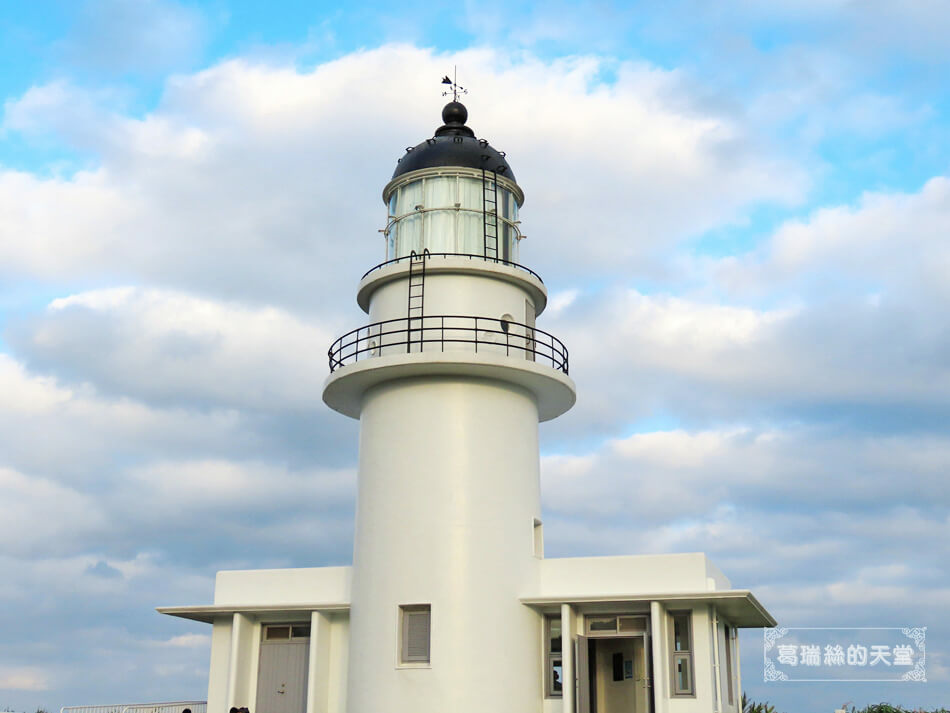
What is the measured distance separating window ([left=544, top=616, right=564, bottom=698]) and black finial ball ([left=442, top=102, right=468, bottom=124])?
38.8 ft

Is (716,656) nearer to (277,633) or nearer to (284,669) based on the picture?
(284,669)

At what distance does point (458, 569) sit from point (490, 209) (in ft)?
26.6

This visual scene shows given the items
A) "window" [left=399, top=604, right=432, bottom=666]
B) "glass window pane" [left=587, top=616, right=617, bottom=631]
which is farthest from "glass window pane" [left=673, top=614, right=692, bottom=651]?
"window" [left=399, top=604, right=432, bottom=666]

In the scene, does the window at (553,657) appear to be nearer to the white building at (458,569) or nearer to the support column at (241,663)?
the white building at (458,569)

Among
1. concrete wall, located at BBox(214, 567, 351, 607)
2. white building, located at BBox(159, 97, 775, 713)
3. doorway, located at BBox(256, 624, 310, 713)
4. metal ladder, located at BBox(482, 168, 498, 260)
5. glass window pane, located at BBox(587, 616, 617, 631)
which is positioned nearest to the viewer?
white building, located at BBox(159, 97, 775, 713)

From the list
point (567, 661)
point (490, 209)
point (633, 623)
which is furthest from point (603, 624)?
point (490, 209)

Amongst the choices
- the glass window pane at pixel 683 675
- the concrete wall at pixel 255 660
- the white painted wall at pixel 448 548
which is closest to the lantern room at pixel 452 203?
the white painted wall at pixel 448 548

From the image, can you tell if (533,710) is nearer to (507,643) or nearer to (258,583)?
(507,643)

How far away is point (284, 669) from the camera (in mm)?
22781

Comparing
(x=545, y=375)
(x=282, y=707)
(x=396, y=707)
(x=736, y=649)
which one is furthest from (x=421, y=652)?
(x=736, y=649)

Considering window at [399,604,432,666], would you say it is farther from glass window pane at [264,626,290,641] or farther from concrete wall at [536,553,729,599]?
glass window pane at [264,626,290,641]

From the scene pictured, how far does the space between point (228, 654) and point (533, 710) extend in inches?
285

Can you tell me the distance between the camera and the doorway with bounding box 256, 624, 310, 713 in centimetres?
2252

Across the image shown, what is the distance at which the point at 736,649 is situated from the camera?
81.1 ft
